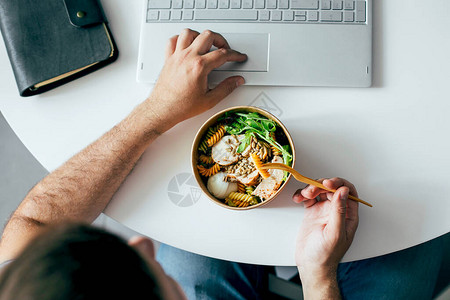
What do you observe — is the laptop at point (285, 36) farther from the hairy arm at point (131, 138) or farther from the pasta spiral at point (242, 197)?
the pasta spiral at point (242, 197)

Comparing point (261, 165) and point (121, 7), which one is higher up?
point (121, 7)

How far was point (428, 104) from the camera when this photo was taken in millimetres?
701

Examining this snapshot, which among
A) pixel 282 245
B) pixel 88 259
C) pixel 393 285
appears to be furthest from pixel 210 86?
pixel 393 285

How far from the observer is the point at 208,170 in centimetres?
64

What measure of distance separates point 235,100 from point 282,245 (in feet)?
0.95

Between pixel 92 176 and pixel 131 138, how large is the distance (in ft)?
0.33

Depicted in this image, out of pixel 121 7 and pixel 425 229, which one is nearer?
pixel 425 229

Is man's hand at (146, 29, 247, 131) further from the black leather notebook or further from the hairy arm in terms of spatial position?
the black leather notebook

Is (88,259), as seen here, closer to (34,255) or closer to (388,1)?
(34,255)

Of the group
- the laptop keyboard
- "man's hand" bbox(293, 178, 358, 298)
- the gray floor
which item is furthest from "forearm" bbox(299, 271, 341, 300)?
the gray floor

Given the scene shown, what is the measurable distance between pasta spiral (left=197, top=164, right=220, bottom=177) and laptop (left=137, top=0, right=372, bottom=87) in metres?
0.19

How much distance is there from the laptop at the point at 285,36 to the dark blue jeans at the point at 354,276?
0.40m

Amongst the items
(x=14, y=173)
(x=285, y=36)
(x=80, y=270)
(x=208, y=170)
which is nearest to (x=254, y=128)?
(x=208, y=170)
